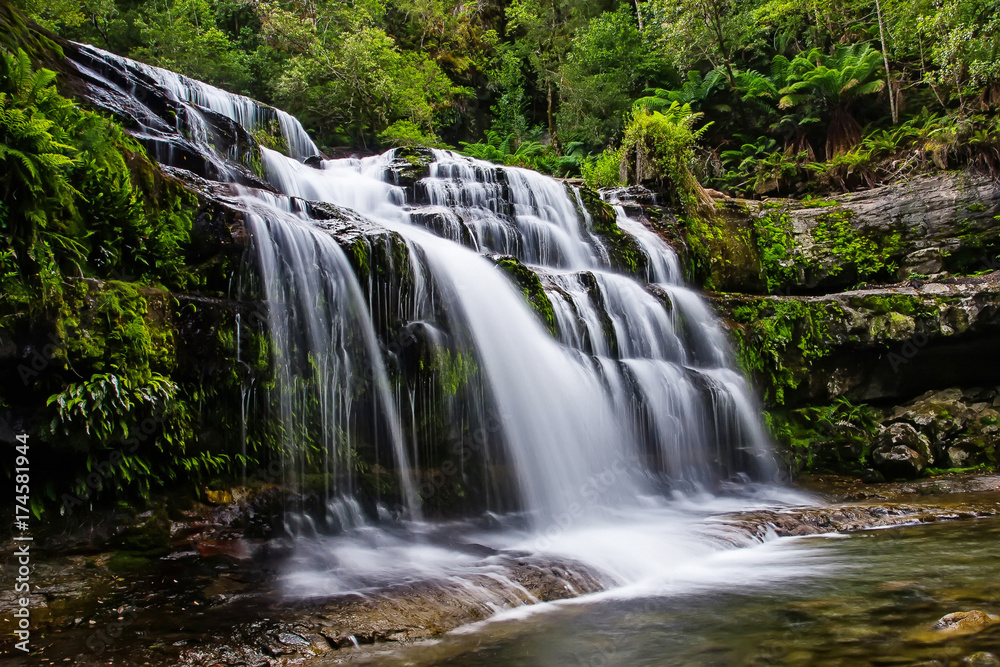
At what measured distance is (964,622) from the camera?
123 inches

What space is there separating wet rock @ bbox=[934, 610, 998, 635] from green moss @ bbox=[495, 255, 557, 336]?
18.2 feet

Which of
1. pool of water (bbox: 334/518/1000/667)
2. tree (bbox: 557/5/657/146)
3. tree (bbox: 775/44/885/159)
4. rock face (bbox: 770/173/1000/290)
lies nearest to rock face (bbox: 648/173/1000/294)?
rock face (bbox: 770/173/1000/290)

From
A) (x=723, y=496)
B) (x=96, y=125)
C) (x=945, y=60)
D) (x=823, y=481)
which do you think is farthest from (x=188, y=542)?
(x=945, y=60)

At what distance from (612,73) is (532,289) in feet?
52.2

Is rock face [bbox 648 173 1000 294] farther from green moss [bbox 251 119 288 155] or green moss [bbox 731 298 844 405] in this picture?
green moss [bbox 251 119 288 155]

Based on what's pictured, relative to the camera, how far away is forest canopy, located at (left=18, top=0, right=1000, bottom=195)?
14016mm

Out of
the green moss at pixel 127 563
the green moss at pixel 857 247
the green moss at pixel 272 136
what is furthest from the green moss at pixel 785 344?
the green moss at pixel 272 136

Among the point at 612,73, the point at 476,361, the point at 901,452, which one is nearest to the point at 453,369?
the point at 476,361

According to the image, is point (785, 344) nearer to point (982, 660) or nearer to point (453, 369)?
point (453, 369)

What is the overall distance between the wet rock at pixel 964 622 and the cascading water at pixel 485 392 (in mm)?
2169

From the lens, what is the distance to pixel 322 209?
8.02 meters

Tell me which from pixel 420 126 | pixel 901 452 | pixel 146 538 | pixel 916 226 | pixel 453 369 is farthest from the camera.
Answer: pixel 420 126

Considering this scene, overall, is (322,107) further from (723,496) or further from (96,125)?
(723,496)

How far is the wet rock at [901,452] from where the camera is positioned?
28.3ft
